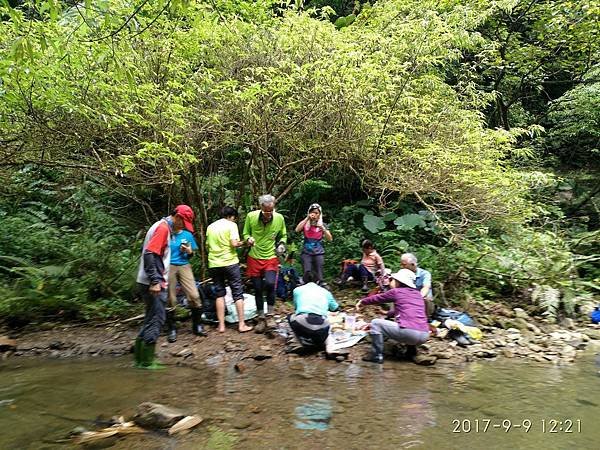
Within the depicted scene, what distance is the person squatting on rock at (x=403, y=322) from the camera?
6438 millimetres

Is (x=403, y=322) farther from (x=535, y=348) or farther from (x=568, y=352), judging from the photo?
(x=568, y=352)

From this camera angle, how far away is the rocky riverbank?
669 centimetres

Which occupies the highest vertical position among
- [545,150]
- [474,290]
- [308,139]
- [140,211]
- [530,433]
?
[545,150]

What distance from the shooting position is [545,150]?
53.8 feet

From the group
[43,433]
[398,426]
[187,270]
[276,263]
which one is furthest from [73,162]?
[398,426]

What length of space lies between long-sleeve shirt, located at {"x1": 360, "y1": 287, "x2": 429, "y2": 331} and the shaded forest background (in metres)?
2.23

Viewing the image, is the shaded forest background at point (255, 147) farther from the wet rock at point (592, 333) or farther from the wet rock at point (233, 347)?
the wet rock at point (233, 347)

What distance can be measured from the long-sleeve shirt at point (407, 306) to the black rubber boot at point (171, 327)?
114 inches

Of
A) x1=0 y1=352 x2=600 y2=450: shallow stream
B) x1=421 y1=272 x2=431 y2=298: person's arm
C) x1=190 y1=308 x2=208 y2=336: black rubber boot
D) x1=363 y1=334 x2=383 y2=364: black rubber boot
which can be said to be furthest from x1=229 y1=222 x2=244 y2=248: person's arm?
x1=421 y1=272 x2=431 y2=298: person's arm

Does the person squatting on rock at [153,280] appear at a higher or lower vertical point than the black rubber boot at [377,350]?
higher

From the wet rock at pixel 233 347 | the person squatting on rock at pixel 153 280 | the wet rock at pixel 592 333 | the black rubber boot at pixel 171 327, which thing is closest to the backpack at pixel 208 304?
the black rubber boot at pixel 171 327

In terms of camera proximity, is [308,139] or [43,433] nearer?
[43,433]

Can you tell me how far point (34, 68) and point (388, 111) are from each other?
17.2ft

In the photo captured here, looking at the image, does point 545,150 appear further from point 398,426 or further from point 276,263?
point 398,426
